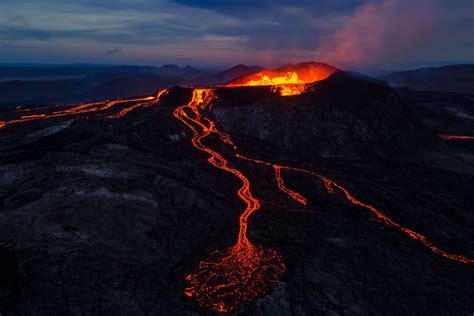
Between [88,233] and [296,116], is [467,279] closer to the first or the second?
[88,233]

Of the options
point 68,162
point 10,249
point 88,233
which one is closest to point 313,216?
point 88,233

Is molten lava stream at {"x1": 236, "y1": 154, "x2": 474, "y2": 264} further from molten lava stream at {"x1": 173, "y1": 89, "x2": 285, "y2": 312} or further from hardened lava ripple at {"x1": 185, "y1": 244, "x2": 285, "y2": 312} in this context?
hardened lava ripple at {"x1": 185, "y1": 244, "x2": 285, "y2": 312}

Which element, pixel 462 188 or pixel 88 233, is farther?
pixel 462 188

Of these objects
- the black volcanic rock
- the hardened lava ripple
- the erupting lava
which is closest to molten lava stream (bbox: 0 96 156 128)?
the black volcanic rock

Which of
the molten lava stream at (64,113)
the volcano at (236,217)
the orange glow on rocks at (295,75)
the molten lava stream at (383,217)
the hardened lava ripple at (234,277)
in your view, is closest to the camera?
the hardened lava ripple at (234,277)

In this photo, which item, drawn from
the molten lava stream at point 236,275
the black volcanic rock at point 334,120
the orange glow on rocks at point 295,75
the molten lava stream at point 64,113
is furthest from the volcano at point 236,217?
the orange glow on rocks at point 295,75

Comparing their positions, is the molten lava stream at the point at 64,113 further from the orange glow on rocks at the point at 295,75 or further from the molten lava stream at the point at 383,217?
the molten lava stream at the point at 383,217

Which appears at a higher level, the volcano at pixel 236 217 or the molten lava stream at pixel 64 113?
the molten lava stream at pixel 64 113

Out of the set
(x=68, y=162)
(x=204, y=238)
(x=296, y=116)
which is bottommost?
(x=204, y=238)
